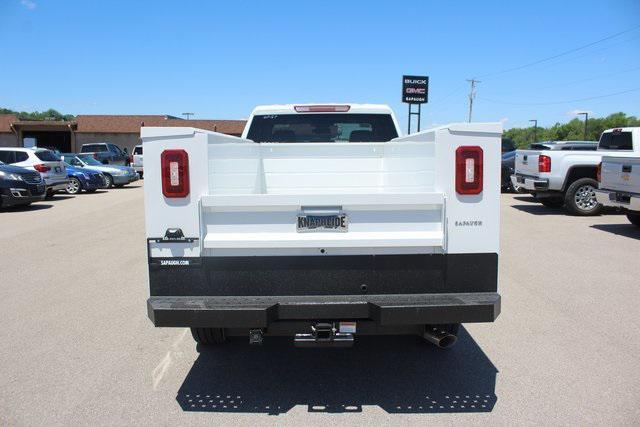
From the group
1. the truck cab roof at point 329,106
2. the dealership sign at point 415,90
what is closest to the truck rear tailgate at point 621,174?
the truck cab roof at point 329,106

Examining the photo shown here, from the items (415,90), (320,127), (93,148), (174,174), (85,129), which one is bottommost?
(174,174)

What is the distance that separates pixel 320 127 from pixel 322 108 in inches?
12.0

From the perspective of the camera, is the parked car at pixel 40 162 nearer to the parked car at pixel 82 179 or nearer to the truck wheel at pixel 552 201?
the parked car at pixel 82 179

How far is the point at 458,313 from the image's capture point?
11.8 ft

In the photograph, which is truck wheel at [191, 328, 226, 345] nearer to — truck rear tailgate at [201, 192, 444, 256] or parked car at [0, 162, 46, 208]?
truck rear tailgate at [201, 192, 444, 256]

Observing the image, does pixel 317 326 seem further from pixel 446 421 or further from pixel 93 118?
pixel 93 118

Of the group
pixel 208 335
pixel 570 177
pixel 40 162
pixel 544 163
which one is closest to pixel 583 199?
pixel 570 177

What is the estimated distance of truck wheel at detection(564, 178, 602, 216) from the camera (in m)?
14.2

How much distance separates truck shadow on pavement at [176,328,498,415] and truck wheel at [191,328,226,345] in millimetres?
148

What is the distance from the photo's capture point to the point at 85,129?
51.7 metres

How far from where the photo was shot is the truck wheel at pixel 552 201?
51.2 ft

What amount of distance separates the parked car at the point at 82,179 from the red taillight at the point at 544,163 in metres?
16.9

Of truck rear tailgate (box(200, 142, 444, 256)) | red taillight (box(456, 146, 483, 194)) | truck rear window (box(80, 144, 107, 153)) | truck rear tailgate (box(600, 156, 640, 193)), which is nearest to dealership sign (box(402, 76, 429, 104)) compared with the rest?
truck rear window (box(80, 144, 107, 153))

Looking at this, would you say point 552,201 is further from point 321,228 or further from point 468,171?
point 321,228
